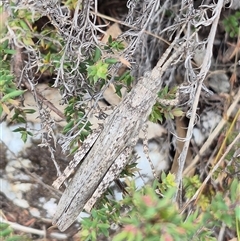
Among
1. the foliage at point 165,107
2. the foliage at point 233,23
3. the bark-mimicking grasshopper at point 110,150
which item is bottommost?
the bark-mimicking grasshopper at point 110,150

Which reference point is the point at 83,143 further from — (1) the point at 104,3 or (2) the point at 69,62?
(1) the point at 104,3

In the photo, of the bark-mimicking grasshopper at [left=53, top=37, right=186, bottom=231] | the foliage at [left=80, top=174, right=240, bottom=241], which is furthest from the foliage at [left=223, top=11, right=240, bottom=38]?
the foliage at [left=80, top=174, right=240, bottom=241]

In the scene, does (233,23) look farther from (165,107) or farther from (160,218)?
(160,218)

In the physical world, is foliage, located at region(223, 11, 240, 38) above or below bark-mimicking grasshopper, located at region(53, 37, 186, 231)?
above

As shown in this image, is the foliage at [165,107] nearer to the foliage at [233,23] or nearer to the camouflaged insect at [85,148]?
the camouflaged insect at [85,148]

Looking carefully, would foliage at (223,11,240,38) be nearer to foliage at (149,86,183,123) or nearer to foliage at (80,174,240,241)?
foliage at (149,86,183,123)

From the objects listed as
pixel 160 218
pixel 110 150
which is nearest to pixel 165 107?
pixel 110 150

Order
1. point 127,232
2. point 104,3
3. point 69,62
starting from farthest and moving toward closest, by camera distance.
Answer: point 104,3, point 69,62, point 127,232

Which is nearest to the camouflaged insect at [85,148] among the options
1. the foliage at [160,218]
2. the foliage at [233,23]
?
the foliage at [160,218]

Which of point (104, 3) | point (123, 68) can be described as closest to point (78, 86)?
point (123, 68)
